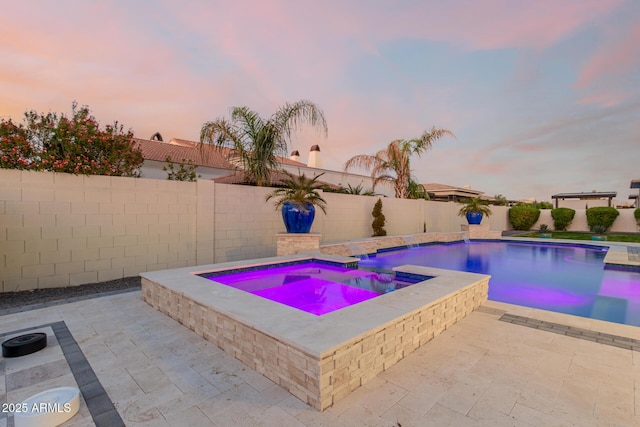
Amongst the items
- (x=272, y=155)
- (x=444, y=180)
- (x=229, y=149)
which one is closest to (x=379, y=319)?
(x=272, y=155)

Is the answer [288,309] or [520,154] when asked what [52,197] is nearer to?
[288,309]

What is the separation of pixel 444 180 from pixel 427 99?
56.6 ft

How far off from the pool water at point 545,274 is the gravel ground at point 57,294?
267 inches

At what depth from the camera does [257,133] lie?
982 cm

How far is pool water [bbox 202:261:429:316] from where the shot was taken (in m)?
5.14

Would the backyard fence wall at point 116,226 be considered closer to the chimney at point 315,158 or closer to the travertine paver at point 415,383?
the travertine paver at point 415,383

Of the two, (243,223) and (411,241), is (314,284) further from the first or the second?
(411,241)

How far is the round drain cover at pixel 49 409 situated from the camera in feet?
6.63

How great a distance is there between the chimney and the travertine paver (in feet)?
82.8

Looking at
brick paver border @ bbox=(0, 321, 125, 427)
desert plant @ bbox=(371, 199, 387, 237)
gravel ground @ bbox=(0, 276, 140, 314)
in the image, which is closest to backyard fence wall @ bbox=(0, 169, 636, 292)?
gravel ground @ bbox=(0, 276, 140, 314)

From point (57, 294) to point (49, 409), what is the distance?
489 cm

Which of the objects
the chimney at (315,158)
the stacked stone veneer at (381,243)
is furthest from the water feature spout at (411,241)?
the chimney at (315,158)

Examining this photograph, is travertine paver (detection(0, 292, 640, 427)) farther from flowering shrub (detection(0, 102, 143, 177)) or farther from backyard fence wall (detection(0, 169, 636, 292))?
flowering shrub (detection(0, 102, 143, 177))

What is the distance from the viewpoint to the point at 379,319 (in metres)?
3.09
